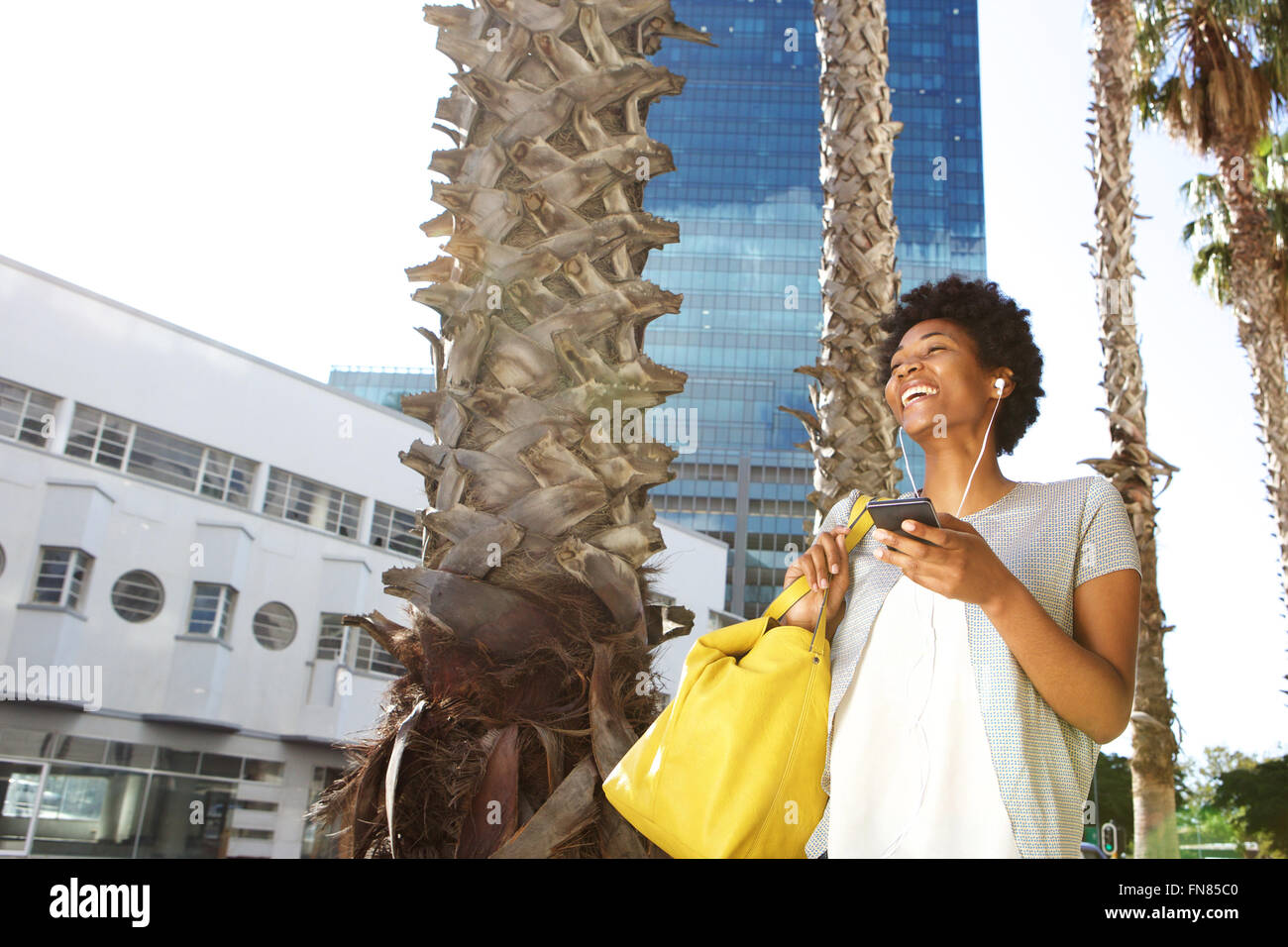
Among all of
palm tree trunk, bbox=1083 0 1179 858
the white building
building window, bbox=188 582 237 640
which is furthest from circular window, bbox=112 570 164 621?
palm tree trunk, bbox=1083 0 1179 858

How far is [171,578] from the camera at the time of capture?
895 inches

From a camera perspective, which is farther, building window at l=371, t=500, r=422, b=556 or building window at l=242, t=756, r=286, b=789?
building window at l=371, t=500, r=422, b=556

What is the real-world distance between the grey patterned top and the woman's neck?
0.15ft

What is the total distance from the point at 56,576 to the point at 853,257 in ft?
70.3

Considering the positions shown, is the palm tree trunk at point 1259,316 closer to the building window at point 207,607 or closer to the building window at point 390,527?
the building window at point 390,527

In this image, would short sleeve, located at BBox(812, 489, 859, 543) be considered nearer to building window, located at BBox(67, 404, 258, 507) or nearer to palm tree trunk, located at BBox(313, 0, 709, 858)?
palm tree trunk, located at BBox(313, 0, 709, 858)

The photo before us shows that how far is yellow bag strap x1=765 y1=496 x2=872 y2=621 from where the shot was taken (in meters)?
1.82

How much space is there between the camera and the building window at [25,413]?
65.7 ft

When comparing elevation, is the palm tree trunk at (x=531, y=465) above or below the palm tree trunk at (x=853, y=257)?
below

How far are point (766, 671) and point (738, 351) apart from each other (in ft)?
315

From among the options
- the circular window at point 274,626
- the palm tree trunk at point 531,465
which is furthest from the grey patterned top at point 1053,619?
the circular window at point 274,626

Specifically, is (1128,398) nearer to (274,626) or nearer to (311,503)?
(311,503)

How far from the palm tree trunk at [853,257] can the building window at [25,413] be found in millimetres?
20617

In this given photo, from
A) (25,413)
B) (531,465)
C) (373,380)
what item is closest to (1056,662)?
(531,465)
